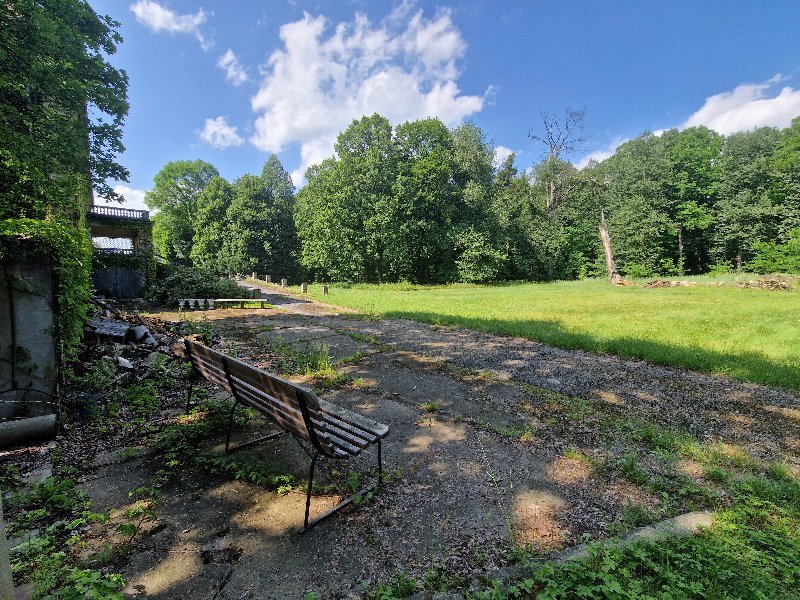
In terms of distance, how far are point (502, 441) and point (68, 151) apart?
12.7 metres

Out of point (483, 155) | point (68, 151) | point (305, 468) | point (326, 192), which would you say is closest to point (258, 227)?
point (326, 192)

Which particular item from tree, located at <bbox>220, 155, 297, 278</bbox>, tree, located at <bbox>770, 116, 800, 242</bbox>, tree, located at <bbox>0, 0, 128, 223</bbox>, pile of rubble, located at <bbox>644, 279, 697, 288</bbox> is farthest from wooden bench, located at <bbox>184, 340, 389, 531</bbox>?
tree, located at <bbox>770, 116, 800, 242</bbox>

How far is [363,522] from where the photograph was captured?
9.22 ft

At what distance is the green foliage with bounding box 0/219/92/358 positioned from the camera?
4.07 meters

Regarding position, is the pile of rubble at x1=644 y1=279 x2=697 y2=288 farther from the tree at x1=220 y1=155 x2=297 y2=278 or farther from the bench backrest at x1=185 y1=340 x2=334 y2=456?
the tree at x1=220 y1=155 x2=297 y2=278

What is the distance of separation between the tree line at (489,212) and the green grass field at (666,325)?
1579 cm

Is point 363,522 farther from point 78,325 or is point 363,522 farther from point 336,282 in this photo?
point 336,282

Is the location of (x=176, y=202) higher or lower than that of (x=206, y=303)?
higher

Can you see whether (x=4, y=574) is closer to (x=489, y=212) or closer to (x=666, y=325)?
(x=666, y=325)

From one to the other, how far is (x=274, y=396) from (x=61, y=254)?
3.59m

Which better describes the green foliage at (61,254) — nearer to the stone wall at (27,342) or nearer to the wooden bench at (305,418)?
the stone wall at (27,342)

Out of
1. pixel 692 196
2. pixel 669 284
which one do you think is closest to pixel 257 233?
pixel 669 284

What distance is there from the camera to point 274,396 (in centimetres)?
312

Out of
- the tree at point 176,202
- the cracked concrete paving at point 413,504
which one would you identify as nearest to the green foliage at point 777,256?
the cracked concrete paving at point 413,504
